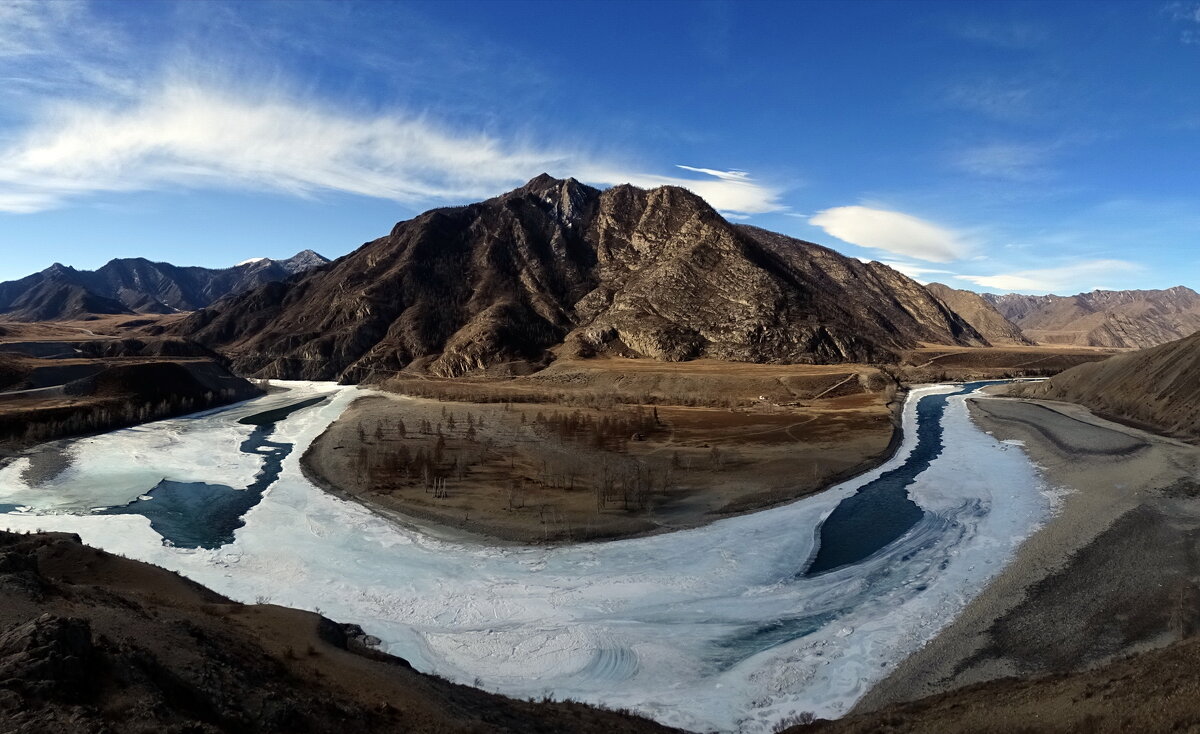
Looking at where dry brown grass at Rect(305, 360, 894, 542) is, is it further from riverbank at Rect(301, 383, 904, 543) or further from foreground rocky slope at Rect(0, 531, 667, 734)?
foreground rocky slope at Rect(0, 531, 667, 734)

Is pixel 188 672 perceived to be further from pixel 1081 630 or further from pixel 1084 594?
pixel 1084 594

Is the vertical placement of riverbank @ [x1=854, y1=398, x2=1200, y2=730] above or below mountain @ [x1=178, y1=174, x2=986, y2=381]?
below

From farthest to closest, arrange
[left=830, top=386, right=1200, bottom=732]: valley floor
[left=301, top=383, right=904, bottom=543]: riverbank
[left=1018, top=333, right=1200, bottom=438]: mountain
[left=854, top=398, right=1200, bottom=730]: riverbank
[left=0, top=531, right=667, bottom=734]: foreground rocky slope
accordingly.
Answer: [left=1018, top=333, right=1200, bottom=438]: mountain
[left=301, top=383, right=904, bottom=543]: riverbank
[left=854, top=398, right=1200, bottom=730]: riverbank
[left=830, top=386, right=1200, bottom=732]: valley floor
[left=0, top=531, right=667, bottom=734]: foreground rocky slope

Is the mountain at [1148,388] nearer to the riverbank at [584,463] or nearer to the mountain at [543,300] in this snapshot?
the riverbank at [584,463]

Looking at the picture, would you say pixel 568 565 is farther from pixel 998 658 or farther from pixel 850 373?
pixel 850 373

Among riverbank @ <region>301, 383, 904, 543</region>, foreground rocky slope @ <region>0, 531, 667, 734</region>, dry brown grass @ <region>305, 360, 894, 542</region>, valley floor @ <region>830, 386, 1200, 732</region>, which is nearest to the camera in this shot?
foreground rocky slope @ <region>0, 531, 667, 734</region>

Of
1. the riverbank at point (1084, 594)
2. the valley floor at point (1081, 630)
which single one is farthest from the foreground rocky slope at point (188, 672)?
the riverbank at point (1084, 594)

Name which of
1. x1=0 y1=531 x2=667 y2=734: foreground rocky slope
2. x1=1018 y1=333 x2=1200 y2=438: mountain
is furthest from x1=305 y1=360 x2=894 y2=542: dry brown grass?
x1=1018 y1=333 x2=1200 y2=438: mountain

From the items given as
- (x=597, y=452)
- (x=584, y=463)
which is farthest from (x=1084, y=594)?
(x=597, y=452)
